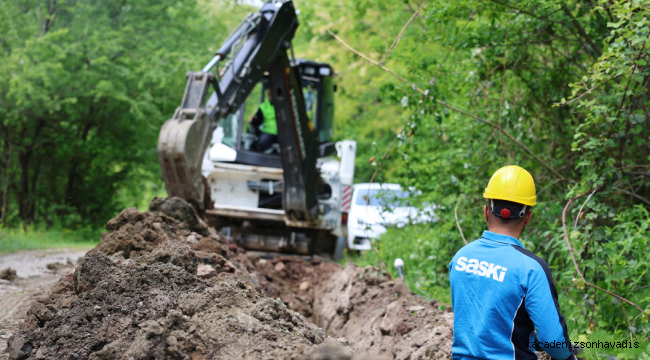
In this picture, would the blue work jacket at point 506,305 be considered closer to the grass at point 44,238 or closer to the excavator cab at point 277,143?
the excavator cab at point 277,143

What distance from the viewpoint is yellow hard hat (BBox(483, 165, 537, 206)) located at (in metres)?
2.75

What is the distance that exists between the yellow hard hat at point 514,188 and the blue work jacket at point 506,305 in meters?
0.19

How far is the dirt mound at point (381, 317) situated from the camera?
185 inches

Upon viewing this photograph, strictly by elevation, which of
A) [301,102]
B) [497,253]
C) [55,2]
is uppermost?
[55,2]

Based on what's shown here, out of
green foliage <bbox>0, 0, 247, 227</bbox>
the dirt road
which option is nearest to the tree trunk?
green foliage <bbox>0, 0, 247, 227</bbox>

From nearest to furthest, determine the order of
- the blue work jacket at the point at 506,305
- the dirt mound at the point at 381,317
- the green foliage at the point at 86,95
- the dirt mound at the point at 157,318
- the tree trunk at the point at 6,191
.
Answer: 1. the blue work jacket at the point at 506,305
2. the dirt mound at the point at 157,318
3. the dirt mound at the point at 381,317
4. the green foliage at the point at 86,95
5. the tree trunk at the point at 6,191

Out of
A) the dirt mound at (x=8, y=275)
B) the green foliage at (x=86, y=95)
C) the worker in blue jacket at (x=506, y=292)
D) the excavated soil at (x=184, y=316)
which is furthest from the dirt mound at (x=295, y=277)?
the green foliage at (x=86, y=95)

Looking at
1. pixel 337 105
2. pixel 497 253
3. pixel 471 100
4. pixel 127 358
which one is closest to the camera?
pixel 497 253

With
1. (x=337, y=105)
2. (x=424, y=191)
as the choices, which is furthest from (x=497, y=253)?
(x=337, y=105)

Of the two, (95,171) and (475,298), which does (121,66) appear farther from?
(475,298)

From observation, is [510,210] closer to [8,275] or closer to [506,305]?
[506,305]

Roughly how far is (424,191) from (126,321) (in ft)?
16.2

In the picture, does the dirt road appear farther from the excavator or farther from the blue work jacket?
the blue work jacket

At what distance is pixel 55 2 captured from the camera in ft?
46.5
